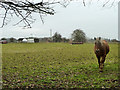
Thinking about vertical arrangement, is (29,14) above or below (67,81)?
above

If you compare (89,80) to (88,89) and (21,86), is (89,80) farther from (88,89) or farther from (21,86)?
(21,86)

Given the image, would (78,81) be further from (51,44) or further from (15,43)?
(15,43)

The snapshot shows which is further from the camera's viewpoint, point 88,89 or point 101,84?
point 101,84

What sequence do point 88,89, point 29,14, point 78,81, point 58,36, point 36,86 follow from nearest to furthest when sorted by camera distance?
point 29,14 < point 88,89 < point 36,86 < point 78,81 < point 58,36

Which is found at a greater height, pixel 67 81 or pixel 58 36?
pixel 58 36

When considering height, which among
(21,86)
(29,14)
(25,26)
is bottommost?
(21,86)

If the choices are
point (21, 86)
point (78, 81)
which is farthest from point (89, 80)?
point (21, 86)

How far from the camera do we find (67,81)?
5.61m

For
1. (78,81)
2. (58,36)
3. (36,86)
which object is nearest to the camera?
(36,86)

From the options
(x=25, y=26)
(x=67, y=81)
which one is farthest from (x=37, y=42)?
(x=25, y=26)

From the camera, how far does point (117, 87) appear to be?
4.93 metres

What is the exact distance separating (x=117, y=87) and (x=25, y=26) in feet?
12.1

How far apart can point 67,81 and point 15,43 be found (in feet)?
104

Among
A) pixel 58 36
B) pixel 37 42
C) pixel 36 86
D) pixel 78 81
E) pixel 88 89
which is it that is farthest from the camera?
pixel 37 42
